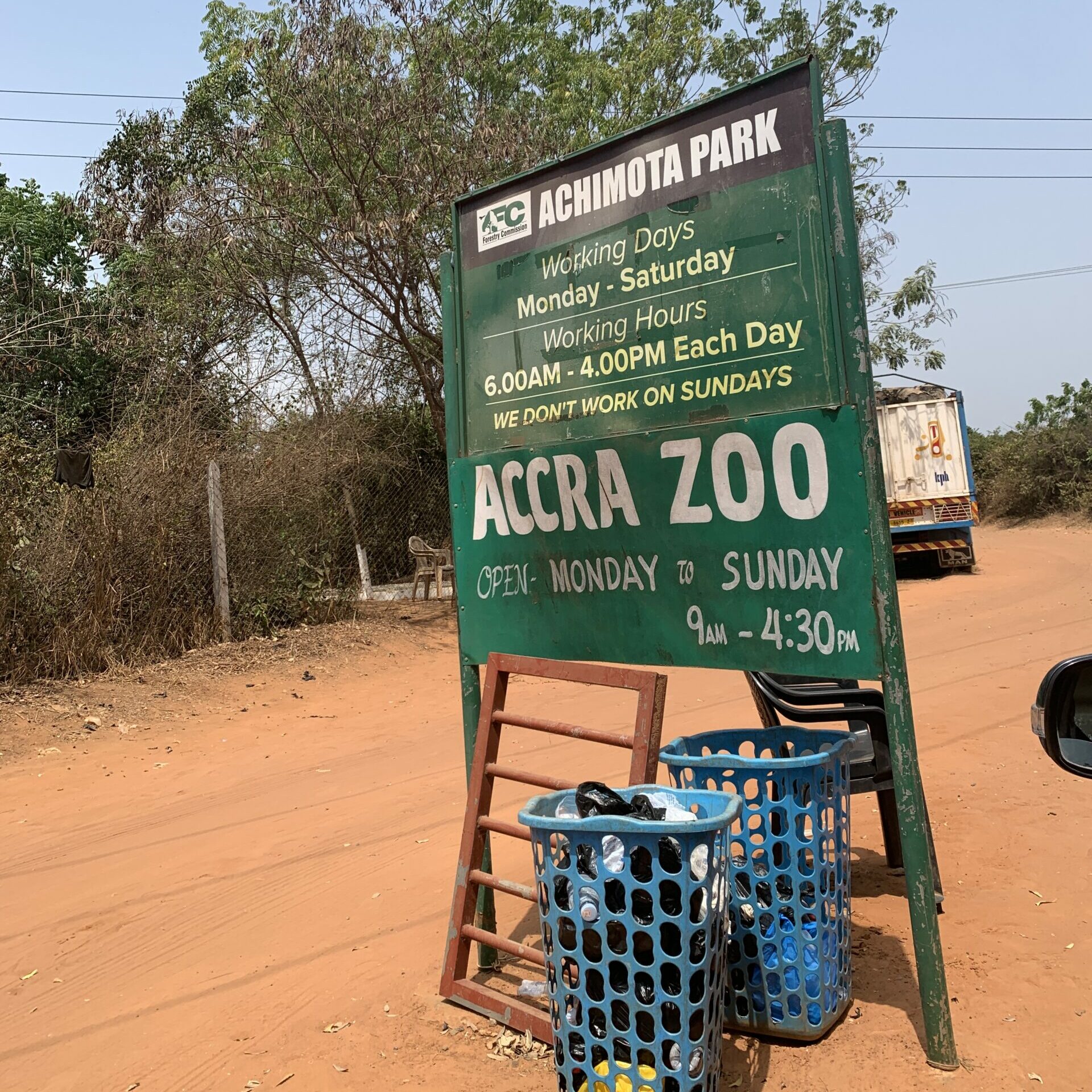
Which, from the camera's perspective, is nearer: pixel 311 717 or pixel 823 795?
pixel 823 795

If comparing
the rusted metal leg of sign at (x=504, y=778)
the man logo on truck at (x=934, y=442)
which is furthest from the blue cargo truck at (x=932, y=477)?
the rusted metal leg of sign at (x=504, y=778)

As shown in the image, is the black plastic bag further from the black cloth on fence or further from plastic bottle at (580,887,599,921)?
the black cloth on fence

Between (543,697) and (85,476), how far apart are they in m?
4.43

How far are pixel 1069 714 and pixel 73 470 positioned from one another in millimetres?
8479

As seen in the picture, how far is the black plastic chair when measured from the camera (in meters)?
3.97

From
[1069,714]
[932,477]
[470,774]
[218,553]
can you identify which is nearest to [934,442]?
[932,477]

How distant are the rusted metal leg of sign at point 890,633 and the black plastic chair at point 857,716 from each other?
1.02 m

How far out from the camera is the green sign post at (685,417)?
2.90 m

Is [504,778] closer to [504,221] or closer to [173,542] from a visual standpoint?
[504,221]

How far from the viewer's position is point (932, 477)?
667 inches

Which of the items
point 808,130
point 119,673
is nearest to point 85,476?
point 119,673

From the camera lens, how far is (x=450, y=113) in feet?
40.8

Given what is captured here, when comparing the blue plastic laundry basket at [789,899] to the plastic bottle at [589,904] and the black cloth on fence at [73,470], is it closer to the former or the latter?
the plastic bottle at [589,904]

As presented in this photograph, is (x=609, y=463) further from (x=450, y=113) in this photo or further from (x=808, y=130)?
(x=450, y=113)
